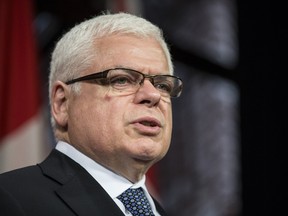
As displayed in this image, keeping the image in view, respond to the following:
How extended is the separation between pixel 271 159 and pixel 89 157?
69.7 inches

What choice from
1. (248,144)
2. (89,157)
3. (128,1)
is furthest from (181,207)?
(89,157)

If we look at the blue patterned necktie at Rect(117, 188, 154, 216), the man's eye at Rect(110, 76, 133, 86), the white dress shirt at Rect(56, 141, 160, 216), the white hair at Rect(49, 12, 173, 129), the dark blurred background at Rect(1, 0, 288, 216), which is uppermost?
the white hair at Rect(49, 12, 173, 129)

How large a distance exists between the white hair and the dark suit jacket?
276 millimetres

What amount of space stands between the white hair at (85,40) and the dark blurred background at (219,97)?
64.3 inches

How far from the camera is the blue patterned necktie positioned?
6.77 ft

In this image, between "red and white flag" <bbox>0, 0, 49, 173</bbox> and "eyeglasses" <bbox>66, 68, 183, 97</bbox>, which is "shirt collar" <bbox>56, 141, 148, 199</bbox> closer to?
"eyeglasses" <bbox>66, 68, 183, 97</bbox>

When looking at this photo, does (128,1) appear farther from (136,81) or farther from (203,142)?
(136,81)

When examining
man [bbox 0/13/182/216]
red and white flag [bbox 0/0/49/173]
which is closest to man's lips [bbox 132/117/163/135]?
man [bbox 0/13/182/216]

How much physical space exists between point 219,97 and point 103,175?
2431 millimetres

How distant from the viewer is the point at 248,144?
3828 millimetres

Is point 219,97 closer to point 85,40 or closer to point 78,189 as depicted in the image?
point 85,40

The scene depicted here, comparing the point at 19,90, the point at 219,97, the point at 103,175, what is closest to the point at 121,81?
the point at 103,175

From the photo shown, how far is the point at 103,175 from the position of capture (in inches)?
83.6

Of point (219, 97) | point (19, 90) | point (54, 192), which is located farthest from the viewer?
point (219, 97)
